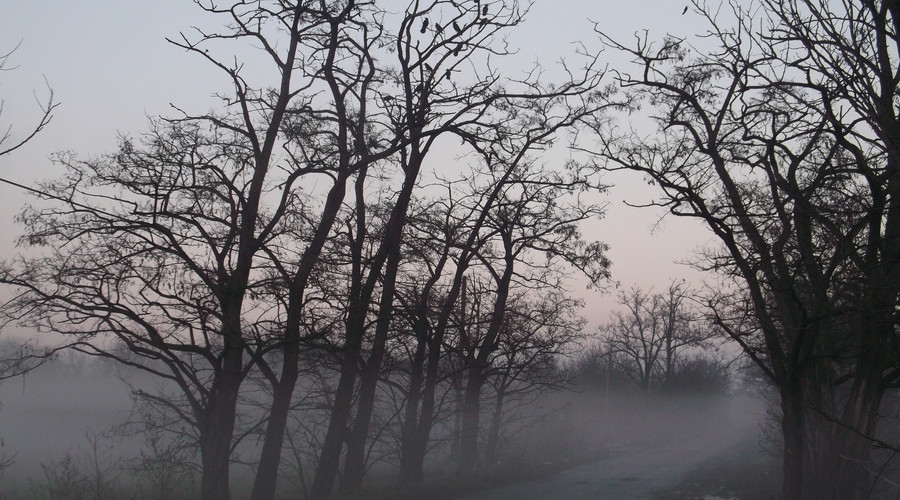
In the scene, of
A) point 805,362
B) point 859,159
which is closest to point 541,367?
point 805,362

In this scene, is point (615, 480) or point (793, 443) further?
point (615, 480)

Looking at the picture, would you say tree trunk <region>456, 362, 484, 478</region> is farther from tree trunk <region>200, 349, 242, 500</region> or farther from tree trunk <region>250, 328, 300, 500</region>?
tree trunk <region>200, 349, 242, 500</region>

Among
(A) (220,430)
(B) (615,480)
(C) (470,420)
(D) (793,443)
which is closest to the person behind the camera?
(D) (793,443)

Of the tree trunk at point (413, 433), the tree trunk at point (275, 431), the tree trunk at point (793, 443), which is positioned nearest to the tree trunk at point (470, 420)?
the tree trunk at point (413, 433)

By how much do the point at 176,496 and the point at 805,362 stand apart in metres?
15.3

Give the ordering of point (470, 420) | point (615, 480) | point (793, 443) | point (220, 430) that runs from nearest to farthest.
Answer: point (793, 443) < point (220, 430) < point (470, 420) < point (615, 480)

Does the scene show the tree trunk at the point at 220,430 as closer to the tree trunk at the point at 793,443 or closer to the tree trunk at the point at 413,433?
the tree trunk at the point at 413,433

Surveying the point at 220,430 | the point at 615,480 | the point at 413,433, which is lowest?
the point at 615,480

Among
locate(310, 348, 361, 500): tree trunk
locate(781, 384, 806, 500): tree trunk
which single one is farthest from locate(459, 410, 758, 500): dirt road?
locate(781, 384, 806, 500): tree trunk

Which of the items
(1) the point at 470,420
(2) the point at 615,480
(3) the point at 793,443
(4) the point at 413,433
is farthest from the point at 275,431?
(2) the point at 615,480

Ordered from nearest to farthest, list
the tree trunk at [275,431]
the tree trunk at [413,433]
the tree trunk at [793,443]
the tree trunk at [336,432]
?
the tree trunk at [793,443] → the tree trunk at [275,431] → the tree trunk at [336,432] → the tree trunk at [413,433]

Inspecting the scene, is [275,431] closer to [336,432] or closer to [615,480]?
[336,432]

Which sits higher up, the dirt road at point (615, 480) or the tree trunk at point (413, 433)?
the tree trunk at point (413, 433)

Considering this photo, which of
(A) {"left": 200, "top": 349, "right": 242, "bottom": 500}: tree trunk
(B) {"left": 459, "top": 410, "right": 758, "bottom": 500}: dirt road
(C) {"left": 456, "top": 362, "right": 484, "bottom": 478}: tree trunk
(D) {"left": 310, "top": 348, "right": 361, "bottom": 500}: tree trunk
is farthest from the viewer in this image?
(C) {"left": 456, "top": 362, "right": 484, "bottom": 478}: tree trunk
